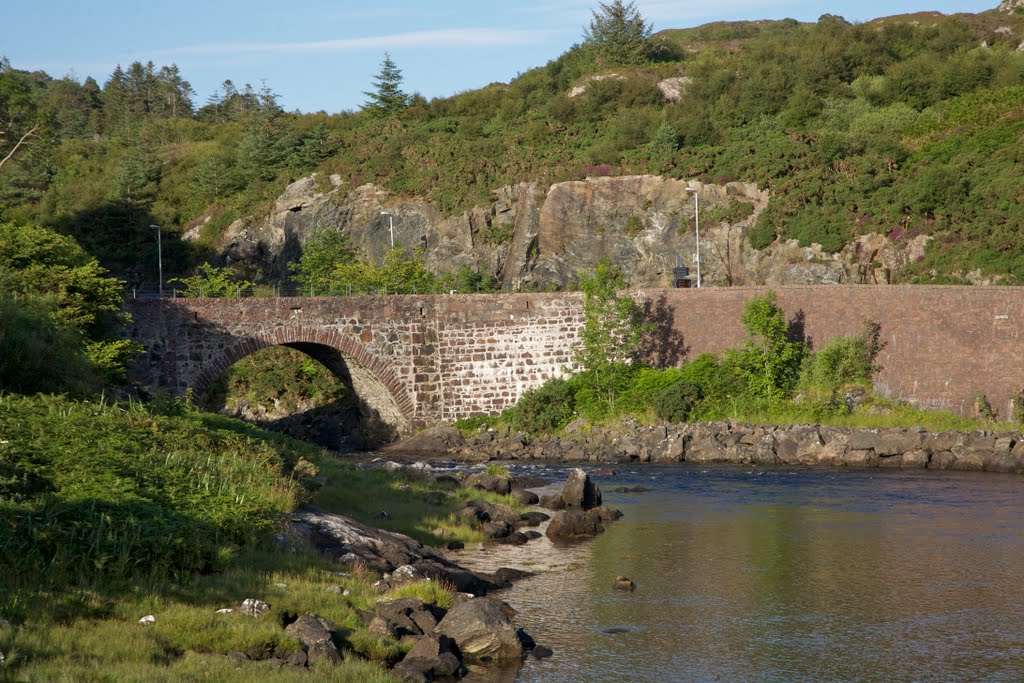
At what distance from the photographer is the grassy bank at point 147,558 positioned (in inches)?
571

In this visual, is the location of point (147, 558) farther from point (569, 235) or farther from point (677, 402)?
point (569, 235)

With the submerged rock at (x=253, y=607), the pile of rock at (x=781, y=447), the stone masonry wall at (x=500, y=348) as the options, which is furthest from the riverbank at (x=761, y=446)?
the submerged rock at (x=253, y=607)

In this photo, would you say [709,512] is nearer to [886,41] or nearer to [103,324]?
[103,324]

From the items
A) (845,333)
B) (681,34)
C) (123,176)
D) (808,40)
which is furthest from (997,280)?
(681,34)

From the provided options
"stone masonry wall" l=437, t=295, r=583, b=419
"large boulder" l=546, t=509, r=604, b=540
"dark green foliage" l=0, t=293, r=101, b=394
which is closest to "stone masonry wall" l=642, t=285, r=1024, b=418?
"stone masonry wall" l=437, t=295, r=583, b=419

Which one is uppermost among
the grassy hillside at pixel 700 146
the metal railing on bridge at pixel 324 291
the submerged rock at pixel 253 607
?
the grassy hillside at pixel 700 146

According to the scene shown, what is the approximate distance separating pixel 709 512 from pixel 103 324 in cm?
2182

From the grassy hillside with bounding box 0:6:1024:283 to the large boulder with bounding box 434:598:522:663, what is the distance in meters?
35.7

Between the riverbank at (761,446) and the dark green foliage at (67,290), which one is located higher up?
the dark green foliage at (67,290)

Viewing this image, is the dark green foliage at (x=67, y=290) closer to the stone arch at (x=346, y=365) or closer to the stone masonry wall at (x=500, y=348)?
the stone arch at (x=346, y=365)

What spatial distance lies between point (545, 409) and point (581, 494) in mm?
17784

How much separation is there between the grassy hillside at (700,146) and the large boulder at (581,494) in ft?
89.5

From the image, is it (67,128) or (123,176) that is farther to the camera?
(67,128)

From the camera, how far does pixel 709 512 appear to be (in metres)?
33.2
